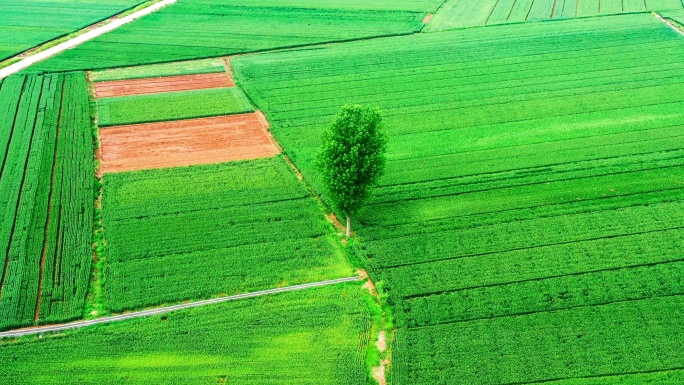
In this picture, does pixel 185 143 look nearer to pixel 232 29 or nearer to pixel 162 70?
pixel 162 70

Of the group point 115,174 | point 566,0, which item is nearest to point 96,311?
point 115,174

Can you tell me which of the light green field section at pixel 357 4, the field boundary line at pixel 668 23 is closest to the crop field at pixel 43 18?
the light green field section at pixel 357 4

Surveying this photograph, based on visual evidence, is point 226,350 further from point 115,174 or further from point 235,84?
point 235,84

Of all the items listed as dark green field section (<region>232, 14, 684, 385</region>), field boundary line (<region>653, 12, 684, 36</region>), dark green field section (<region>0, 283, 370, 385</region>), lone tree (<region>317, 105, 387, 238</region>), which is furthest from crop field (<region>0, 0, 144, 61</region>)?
field boundary line (<region>653, 12, 684, 36</region>)

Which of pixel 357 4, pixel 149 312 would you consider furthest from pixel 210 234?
pixel 357 4

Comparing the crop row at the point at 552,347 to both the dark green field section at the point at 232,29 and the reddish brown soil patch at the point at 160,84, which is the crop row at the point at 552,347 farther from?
the dark green field section at the point at 232,29

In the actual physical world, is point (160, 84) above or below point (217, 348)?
above
